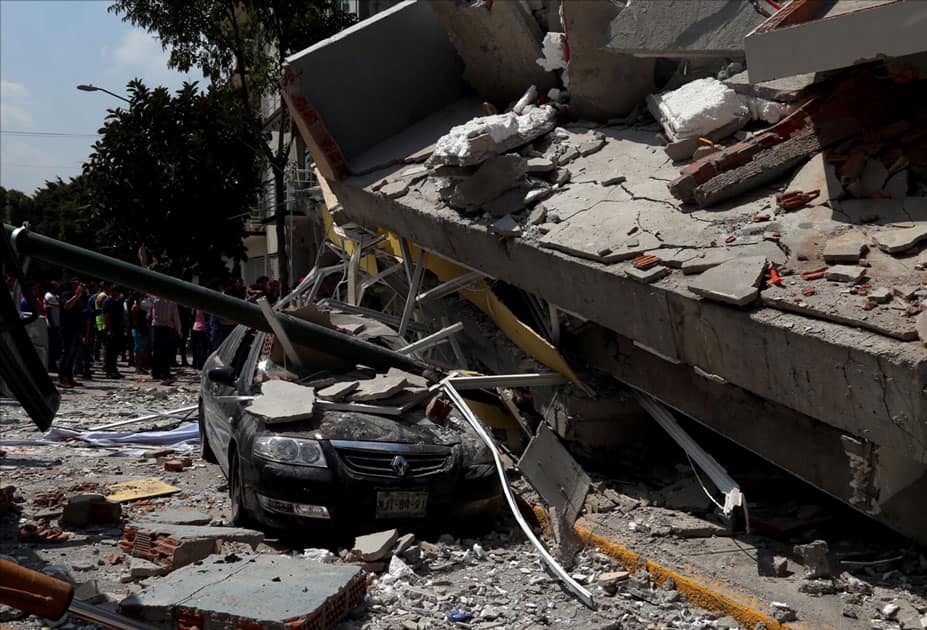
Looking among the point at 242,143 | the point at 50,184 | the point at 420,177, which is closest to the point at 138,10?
the point at 242,143

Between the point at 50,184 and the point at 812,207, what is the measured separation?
189 feet

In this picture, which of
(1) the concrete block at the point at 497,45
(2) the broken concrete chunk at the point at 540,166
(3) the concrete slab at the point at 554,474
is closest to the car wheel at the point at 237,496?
(3) the concrete slab at the point at 554,474

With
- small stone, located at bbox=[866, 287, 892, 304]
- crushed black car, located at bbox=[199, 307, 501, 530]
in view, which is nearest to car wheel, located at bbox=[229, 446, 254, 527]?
crushed black car, located at bbox=[199, 307, 501, 530]

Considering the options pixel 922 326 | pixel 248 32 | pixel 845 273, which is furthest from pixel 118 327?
pixel 922 326

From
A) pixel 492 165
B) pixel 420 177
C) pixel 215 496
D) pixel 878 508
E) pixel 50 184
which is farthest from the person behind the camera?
pixel 50 184

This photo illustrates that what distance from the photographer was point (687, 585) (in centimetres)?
527

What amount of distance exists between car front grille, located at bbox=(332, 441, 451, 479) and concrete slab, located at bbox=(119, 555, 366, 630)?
0.97 m

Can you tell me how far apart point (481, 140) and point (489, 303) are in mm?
1606

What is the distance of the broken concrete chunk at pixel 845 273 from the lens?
5234 mm

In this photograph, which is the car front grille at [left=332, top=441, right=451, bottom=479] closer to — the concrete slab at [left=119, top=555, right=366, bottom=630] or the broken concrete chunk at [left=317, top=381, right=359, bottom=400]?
the broken concrete chunk at [left=317, top=381, right=359, bottom=400]

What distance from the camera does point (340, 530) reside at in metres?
6.09

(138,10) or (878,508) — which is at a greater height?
(138,10)

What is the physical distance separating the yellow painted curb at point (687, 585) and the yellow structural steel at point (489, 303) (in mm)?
1621

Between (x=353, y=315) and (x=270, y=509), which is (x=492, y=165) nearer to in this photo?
(x=353, y=315)
